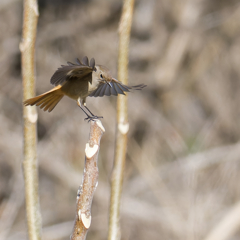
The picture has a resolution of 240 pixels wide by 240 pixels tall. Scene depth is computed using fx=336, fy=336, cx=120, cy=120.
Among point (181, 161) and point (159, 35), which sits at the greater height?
point (159, 35)

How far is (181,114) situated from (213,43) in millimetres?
1277

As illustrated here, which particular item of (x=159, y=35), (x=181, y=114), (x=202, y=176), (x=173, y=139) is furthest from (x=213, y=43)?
(x=202, y=176)

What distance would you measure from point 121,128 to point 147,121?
151 inches

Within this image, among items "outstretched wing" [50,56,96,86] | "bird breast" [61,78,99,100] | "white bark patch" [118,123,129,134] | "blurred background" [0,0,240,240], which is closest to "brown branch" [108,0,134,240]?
"white bark patch" [118,123,129,134]

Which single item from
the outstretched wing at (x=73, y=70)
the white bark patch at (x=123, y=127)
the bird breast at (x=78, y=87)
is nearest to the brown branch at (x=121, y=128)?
the white bark patch at (x=123, y=127)

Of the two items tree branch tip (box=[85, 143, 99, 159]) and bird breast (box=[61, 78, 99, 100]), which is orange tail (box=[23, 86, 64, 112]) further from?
tree branch tip (box=[85, 143, 99, 159])

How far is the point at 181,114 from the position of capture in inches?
227

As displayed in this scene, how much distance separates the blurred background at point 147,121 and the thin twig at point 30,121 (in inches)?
110

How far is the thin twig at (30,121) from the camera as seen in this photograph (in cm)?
111

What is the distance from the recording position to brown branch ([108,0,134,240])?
4.20ft

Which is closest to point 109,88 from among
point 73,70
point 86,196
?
point 73,70

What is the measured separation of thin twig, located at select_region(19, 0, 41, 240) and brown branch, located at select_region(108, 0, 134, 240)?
0.28 m

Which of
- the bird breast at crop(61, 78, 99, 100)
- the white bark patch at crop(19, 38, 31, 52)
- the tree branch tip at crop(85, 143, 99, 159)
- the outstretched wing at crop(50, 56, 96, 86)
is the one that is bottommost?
the tree branch tip at crop(85, 143, 99, 159)

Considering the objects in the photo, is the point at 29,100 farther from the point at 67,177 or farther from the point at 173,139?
the point at 173,139
